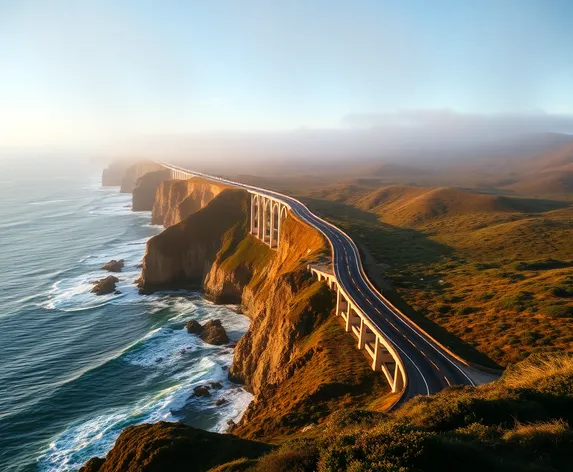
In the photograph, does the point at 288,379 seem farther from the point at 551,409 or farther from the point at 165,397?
the point at 551,409

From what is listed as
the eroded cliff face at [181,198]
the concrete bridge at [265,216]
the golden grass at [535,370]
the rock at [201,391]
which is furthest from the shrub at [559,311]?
the eroded cliff face at [181,198]

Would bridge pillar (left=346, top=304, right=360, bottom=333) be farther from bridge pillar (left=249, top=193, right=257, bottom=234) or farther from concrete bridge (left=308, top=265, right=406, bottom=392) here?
bridge pillar (left=249, top=193, right=257, bottom=234)

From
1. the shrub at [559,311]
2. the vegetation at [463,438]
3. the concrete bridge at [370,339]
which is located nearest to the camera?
the vegetation at [463,438]

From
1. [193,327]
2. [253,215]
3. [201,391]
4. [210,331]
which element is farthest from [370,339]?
[253,215]

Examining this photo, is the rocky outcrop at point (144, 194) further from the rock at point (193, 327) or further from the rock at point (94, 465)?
the rock at point (94, 465)

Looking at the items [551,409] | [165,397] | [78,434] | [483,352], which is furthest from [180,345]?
[551,409]

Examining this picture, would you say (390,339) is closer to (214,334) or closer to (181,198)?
(214,334)

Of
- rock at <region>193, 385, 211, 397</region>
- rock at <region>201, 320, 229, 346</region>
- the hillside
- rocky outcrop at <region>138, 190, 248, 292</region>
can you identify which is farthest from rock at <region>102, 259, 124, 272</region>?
the hillside
